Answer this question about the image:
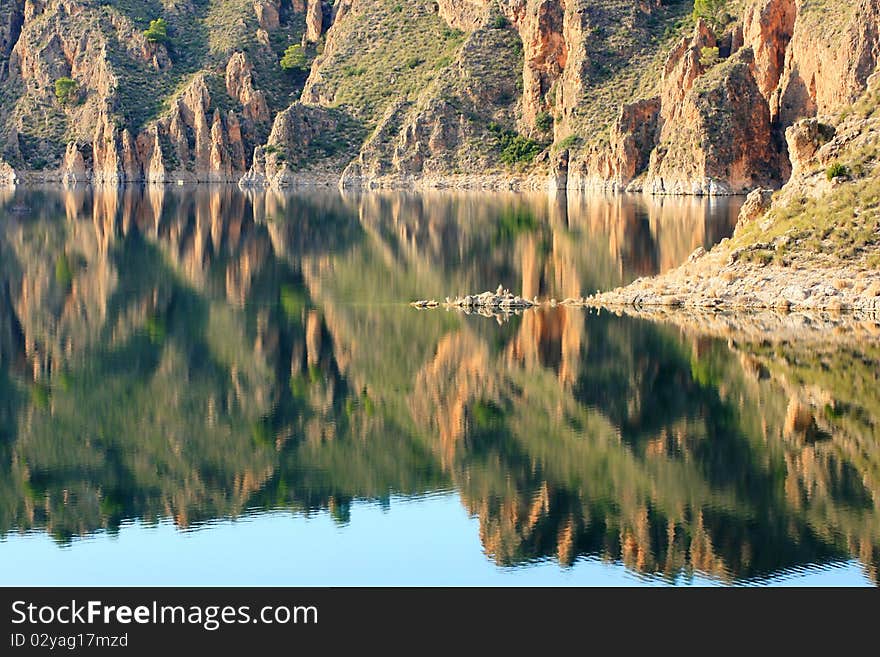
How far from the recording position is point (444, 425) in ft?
129

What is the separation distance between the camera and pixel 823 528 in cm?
→ 3019

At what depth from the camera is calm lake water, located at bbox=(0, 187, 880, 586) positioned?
98.8ft

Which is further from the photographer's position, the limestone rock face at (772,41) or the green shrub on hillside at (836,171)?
the limestone rock face at (772,41)

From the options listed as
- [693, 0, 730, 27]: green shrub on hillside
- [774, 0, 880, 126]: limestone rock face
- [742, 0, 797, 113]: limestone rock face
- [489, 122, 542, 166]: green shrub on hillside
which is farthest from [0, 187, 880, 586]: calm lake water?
[489, 122, 542, 166]: green shrub on hillside

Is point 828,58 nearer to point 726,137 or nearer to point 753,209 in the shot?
point 726,137

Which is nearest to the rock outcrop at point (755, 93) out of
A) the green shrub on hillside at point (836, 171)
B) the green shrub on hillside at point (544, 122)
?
the green shrub on hillside at point (544, 122)

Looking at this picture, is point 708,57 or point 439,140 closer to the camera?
point 708,57

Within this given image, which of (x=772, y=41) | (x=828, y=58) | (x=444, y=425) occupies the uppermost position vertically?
(x=772, y=41)

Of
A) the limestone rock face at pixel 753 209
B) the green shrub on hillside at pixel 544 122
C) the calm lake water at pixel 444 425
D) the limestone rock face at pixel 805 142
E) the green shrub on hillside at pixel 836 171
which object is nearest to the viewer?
the calm lake water at pixel 444 425

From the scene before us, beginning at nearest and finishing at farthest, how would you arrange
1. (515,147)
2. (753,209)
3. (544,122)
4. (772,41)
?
(753,209) → (772,41) → (515,147) → (544,122)

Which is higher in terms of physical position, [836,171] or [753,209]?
Answer: [836,171]

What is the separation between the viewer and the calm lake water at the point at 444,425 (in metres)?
30.1

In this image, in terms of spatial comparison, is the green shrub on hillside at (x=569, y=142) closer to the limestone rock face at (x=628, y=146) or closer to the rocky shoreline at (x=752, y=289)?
the limestone rock face at (x=628, y=146)

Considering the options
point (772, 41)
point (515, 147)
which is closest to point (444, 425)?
point (772, 41)
